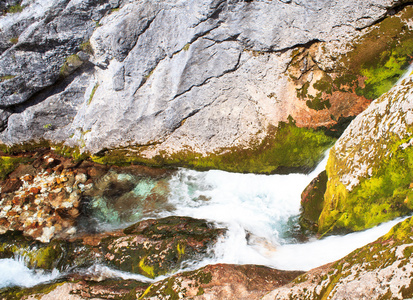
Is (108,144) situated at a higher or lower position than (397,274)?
lower

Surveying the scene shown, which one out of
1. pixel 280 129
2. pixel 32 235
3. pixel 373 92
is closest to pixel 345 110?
pixel 373 92

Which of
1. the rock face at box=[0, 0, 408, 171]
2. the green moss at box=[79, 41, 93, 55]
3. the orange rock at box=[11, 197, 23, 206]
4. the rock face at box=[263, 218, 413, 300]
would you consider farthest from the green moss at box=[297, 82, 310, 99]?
the orange rock at box=[11, 197, 23, 206]

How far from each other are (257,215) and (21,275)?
605 cm

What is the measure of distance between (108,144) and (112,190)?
1.51 metres

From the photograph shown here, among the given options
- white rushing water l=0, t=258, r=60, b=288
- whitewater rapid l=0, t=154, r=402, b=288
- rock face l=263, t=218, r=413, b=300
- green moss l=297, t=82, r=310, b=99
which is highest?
green moss l=297, t=82, r=310, b=99

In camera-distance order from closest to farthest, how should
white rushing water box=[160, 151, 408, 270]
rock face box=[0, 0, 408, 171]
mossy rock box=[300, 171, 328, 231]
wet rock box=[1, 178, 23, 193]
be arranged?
Result: white rushing water box=[160, 151, 408, 270] → rock face box=[0, 0, 408, 171] → mossy rock box=[300, 171, 328, 231] → wet rock box=[1, 178, 23, 193]

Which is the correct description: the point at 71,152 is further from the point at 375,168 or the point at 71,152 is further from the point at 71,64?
the point at 375,168

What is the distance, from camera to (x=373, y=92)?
601 cm

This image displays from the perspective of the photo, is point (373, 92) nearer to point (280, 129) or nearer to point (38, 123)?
point (280, 129)

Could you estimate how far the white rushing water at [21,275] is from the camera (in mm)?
5957

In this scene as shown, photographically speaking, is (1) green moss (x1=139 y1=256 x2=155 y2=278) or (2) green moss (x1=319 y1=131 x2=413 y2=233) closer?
(2) green moss (x1=319 y1=131 x2=413 y2=233)

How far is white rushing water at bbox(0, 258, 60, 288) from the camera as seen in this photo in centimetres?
596

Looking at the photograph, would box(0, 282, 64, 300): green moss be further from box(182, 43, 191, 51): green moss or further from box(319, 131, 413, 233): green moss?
box(182, 43, 191, 51): green moss

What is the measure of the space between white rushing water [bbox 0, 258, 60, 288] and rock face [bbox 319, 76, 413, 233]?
6.60m
